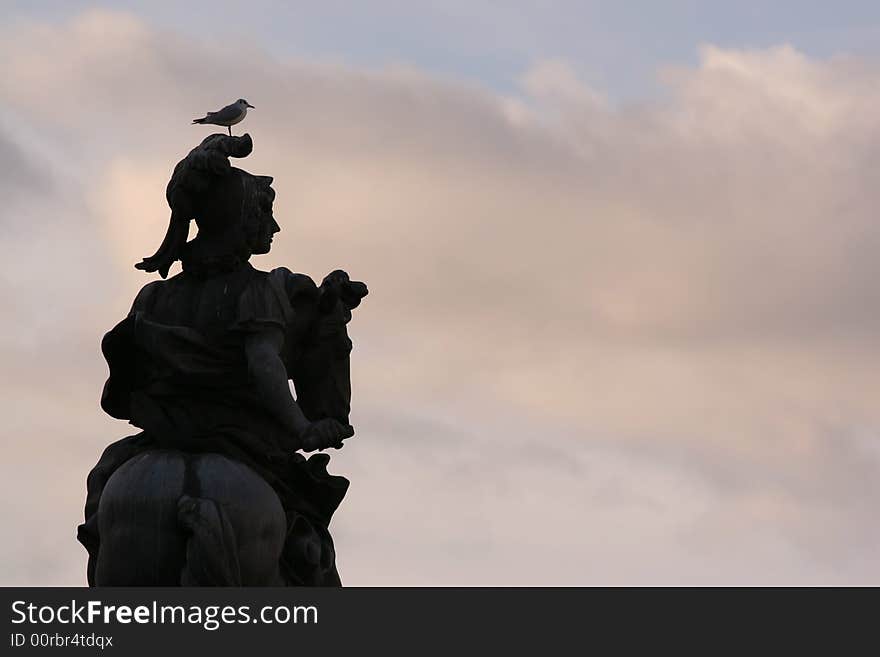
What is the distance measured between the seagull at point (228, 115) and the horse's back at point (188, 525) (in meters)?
5.35

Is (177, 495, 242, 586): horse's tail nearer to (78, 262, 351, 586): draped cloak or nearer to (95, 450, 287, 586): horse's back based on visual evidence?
(95, 450, 287, 586): horse's back

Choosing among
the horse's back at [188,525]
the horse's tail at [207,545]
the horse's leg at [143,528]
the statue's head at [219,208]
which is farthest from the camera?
the statue's head at [219,208]

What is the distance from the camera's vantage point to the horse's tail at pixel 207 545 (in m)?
32.1

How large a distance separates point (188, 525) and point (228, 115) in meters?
6.21

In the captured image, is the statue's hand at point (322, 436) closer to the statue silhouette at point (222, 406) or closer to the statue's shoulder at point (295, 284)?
the statue silhouette at point (222, 406)

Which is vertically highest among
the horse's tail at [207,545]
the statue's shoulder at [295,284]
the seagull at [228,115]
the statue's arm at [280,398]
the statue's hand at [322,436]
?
the seagull at [228,115]

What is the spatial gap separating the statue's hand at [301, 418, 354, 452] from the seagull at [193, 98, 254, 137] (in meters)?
5.50

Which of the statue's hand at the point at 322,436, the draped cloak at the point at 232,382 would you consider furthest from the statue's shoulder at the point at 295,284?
the statue's hand at the point at 322,436

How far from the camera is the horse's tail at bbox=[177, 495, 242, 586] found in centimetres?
3212

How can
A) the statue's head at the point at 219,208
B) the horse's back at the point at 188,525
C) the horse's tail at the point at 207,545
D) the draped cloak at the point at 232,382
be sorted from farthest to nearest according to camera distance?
the statue's head at the point at 219,208 < the draped cloak at the point at 232,382 < the horse's back at the point at 188,525 < the horse's tail at the point at 207,545

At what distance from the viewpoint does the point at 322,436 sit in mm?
32469

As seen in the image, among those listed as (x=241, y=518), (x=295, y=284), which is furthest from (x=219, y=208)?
(x=241, y=518)
